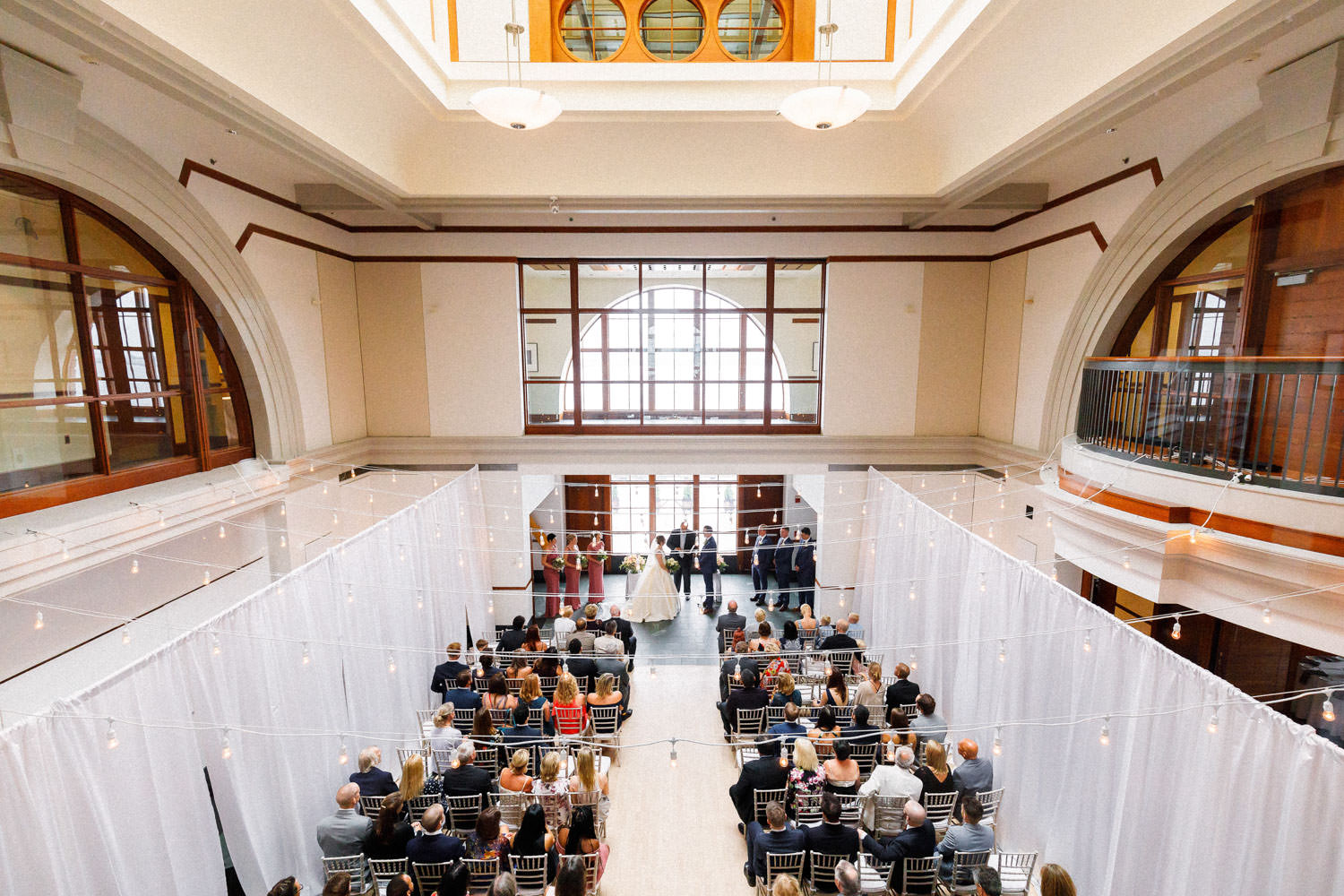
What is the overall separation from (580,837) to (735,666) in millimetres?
2893

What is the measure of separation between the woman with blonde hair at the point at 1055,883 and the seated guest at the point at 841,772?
4.80 feet

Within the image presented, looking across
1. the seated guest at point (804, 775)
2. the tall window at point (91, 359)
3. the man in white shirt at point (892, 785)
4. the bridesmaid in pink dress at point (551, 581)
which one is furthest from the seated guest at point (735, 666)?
the tall window at point (91, 359)

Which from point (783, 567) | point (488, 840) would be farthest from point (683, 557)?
point (488, 840)

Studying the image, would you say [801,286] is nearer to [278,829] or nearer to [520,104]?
[520,104]

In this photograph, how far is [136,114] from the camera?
428 cm

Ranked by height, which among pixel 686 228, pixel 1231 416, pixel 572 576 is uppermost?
pixel 686 228

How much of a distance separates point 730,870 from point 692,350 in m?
9.71

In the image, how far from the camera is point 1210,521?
3.56 m

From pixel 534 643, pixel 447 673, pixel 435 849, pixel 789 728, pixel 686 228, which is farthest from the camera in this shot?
pixel 686 228

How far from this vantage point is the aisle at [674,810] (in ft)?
14.5

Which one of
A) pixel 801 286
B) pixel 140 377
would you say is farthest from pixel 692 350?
pixel 140 377

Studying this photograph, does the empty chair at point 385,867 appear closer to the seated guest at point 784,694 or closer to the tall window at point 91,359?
the seated guest at point 784,694

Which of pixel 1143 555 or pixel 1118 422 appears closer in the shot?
pixel 1143 555

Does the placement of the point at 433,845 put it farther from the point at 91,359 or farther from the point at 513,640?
the point at 91,359
